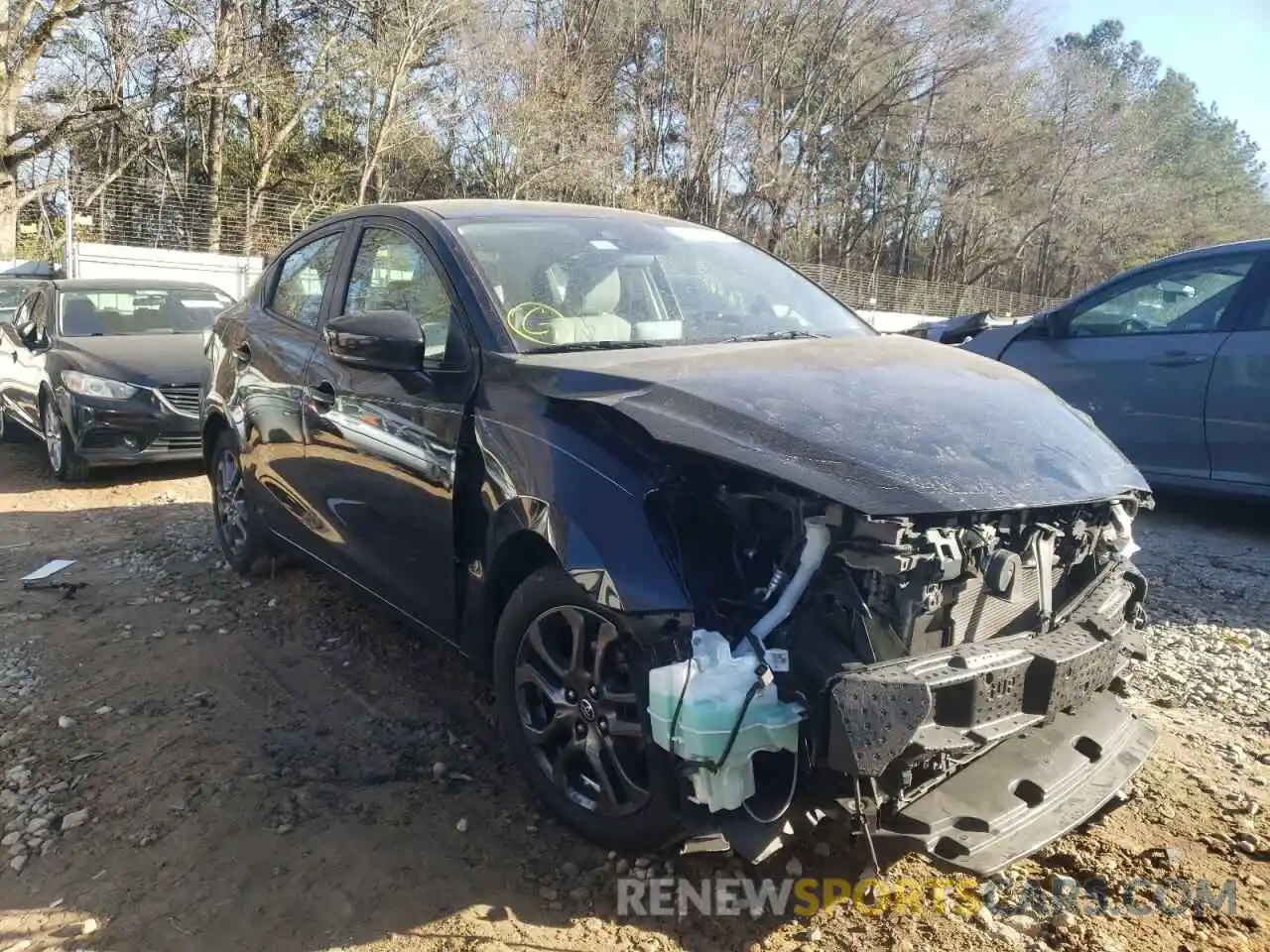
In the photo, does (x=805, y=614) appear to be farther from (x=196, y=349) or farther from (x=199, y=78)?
(x=199, y=78)

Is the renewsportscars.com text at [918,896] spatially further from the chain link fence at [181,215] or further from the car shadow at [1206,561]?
the chain link fence at [181,215]

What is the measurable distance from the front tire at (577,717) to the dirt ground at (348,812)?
18cm

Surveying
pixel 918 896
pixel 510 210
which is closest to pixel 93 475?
pixel 510 210

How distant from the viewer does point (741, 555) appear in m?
2.45

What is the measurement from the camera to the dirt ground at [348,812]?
2373 mm

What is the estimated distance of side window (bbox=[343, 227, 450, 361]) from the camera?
3285 mm

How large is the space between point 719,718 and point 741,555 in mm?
458

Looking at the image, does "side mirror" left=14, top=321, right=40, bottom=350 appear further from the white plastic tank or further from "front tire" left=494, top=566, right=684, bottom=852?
the white plastic tank

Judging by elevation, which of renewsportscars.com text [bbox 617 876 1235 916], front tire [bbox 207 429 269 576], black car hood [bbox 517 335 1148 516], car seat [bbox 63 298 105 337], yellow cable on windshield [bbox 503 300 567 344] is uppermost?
yellow cable on windshield [bbox 503 300 567 344]

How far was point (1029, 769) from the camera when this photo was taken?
2438mm

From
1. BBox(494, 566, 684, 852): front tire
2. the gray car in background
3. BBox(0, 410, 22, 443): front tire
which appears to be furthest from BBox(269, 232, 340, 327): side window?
BBox(0, 410, 22, 443): front tire

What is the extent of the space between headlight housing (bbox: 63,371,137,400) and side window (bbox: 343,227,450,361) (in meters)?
4.06

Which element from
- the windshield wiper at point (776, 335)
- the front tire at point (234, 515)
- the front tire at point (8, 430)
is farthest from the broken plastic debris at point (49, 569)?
the front tire at point (8, 430)

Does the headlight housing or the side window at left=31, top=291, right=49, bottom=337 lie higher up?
the side window at left=31, top=291, right=49, bottom=337
